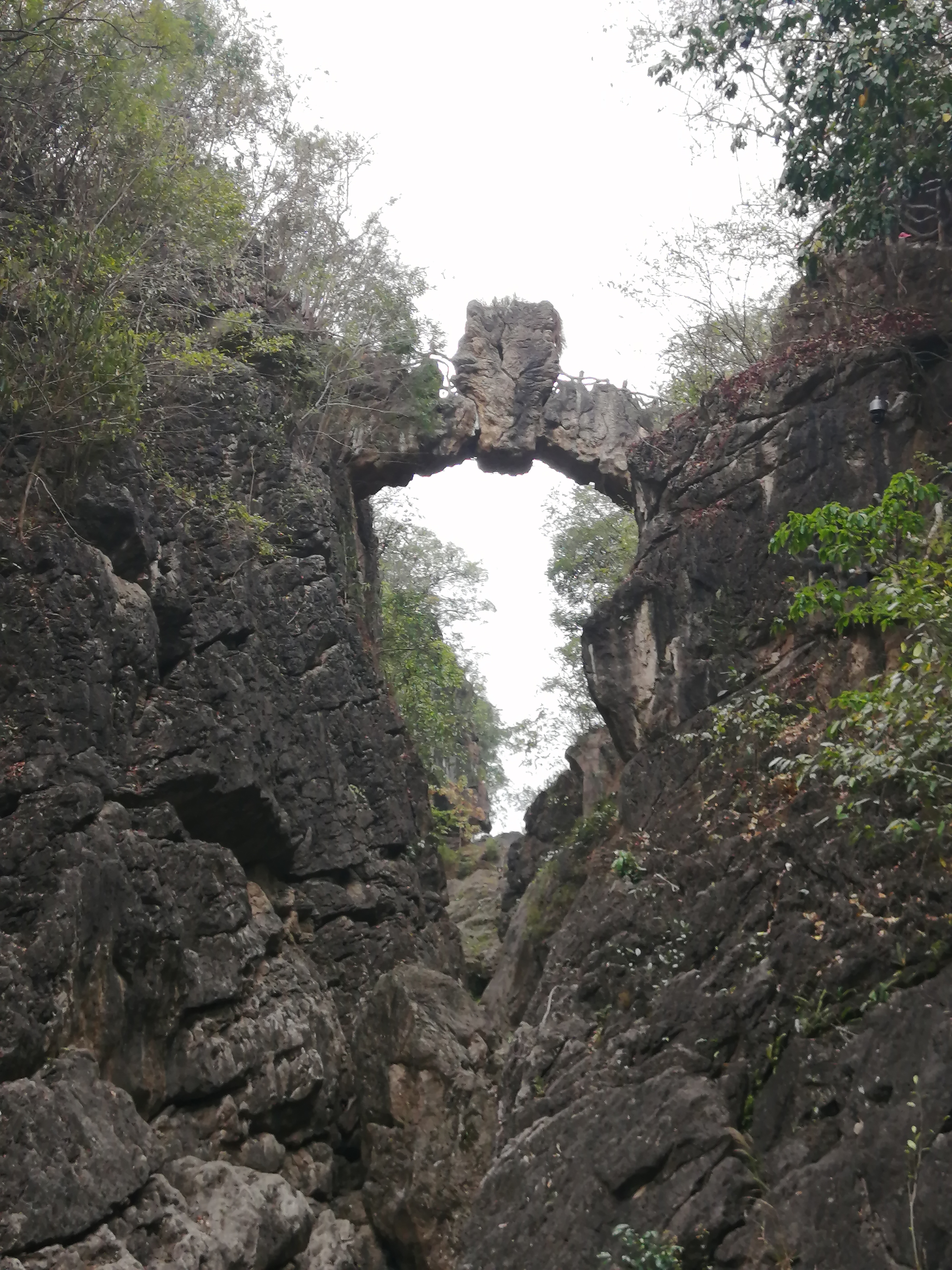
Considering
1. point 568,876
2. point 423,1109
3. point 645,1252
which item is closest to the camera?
point 645,1252

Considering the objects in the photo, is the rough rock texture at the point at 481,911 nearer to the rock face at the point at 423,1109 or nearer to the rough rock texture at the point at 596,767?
the rough rock texture at the point at 596,767

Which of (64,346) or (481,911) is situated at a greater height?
(64,346)

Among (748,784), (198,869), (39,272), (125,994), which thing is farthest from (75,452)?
(748,784)

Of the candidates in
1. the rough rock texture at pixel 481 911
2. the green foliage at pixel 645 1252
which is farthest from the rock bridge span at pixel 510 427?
the green foliage at pixel 645 1252

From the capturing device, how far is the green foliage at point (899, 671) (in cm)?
631

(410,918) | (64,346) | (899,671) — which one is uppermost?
(64,346)

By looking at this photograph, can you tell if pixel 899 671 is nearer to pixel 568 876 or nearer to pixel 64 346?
pixel 64 346

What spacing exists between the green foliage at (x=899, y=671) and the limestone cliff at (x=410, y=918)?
80 cm

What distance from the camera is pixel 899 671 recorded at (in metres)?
7.42

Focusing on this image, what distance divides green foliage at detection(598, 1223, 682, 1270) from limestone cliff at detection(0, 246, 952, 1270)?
10cm

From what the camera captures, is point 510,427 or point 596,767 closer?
point 596,767

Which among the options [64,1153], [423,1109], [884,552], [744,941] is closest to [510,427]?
[884,552]

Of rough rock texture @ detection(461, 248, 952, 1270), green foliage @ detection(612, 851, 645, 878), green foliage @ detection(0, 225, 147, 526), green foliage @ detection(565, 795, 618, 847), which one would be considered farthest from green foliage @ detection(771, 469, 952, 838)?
green foliage @ detection(0, 225, 147, 526)

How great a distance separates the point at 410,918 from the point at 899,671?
8386 mm
